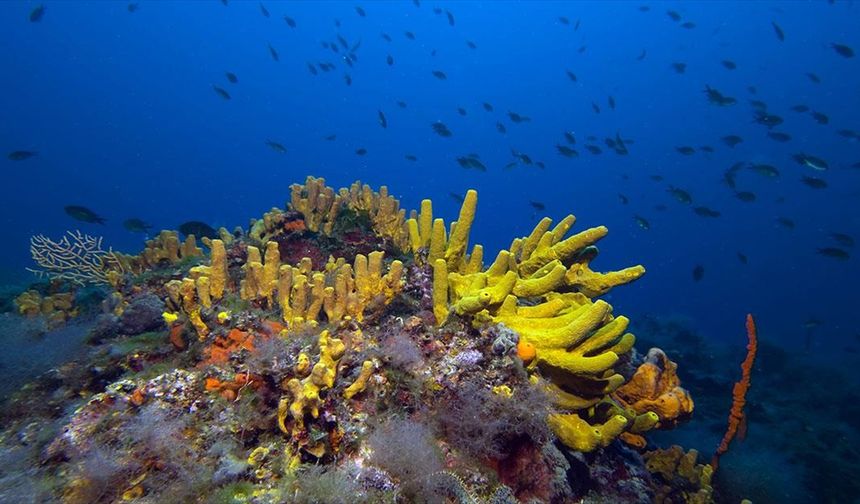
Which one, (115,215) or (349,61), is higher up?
(115,215)

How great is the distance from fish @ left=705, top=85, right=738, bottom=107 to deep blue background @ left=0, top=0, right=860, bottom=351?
61388 mm

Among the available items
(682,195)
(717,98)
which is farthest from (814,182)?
(682,195)

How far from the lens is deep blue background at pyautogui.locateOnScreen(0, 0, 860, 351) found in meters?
84.4

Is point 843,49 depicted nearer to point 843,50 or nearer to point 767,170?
point 843,50

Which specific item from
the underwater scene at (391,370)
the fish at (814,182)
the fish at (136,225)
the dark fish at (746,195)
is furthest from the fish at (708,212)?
the fish at (136,225)

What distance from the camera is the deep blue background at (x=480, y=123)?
277 ft

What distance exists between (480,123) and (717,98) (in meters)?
119

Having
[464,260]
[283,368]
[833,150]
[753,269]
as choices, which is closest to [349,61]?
[464,260]

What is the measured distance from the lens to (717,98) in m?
14.2

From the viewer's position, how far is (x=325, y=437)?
2.22 meters

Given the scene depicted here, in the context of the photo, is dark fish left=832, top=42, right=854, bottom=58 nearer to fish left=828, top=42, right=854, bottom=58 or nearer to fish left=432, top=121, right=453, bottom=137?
fish left=828, top=42, right=854, bottom=58

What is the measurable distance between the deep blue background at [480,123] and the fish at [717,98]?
61388mm

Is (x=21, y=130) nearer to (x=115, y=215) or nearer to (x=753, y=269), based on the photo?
(x=115, y=215)

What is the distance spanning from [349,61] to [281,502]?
69.4ft
